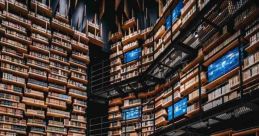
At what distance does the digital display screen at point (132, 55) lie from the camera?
9422 mm

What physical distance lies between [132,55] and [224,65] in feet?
14.7

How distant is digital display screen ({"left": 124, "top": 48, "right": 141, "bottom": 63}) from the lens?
9.42 meters

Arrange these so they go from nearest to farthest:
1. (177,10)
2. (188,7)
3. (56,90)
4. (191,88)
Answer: (191,88), (188,7), (177,10), (56,90)

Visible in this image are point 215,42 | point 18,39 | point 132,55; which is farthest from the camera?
point 132,55

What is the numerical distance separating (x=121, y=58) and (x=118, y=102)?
1.41 meters

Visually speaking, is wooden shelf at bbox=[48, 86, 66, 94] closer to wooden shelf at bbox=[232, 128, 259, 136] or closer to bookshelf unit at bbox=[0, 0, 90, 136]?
bookshelf unit at bbox=[0, 0, 90, 136]

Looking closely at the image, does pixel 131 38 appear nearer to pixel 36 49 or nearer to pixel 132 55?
pixel 132 55

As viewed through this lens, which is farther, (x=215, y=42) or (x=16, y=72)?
(x=16, y=72)

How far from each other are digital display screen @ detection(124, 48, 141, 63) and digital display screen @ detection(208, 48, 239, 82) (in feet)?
12.3

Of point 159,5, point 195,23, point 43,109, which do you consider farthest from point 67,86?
point 195,23

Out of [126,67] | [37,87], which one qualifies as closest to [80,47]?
[126,67]

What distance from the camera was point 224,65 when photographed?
539cm

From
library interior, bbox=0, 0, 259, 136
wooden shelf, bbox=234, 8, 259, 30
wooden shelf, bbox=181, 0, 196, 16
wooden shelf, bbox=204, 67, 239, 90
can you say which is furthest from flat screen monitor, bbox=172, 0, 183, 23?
wooden shelf, bbox=234, 8, 259, 30

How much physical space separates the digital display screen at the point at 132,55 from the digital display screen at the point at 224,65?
3751 millimetres
